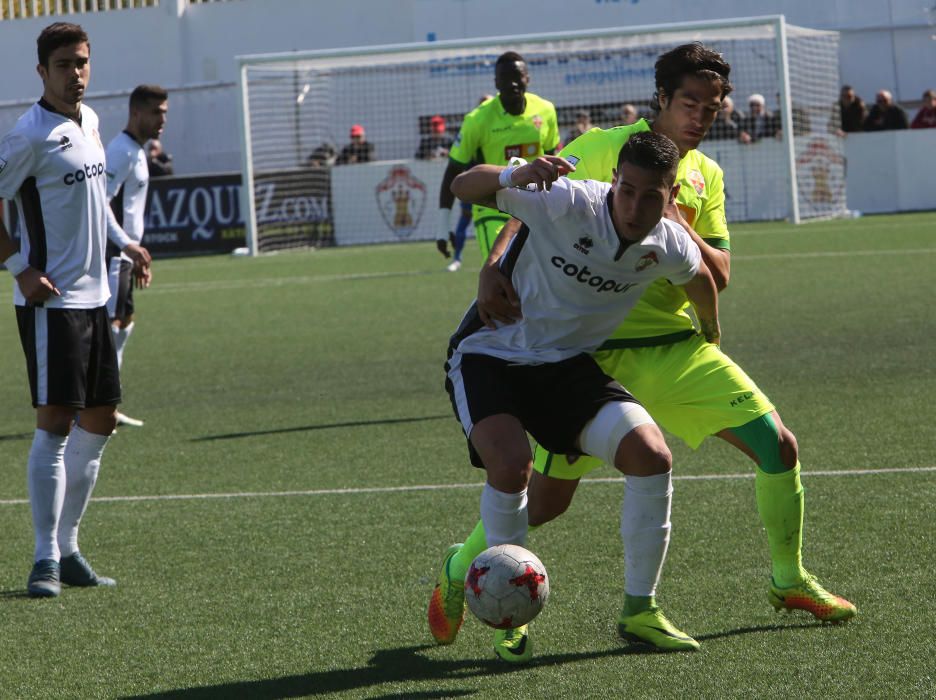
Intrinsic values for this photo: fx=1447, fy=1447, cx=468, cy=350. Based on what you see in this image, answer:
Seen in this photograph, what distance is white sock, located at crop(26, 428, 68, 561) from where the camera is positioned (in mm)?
5371

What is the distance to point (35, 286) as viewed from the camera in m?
5.33

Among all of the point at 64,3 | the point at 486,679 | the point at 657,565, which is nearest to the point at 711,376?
the point at 657,565

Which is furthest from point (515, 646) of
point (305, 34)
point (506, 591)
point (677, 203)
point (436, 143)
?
point (305, 34)

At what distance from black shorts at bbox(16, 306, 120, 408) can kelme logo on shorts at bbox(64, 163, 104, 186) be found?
494 millimetres

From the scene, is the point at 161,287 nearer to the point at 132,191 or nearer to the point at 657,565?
the point at 132,191

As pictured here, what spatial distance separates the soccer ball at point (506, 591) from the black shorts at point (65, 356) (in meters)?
2.00

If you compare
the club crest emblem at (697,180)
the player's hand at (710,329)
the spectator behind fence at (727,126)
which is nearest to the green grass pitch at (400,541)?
the player's hand at (710,329)

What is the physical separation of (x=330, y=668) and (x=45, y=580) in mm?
1519

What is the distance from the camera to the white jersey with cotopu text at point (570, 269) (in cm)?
430

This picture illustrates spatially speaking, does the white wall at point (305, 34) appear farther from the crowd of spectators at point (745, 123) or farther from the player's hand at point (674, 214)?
the player's hand at point (674, 214)

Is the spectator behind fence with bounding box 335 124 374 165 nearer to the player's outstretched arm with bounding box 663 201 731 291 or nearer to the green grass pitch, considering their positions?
the green grass pitch

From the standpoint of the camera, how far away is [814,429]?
305 inches

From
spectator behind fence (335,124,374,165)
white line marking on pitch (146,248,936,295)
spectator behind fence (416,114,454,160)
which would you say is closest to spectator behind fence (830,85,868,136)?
spectator behind fence (416,114,454,160)

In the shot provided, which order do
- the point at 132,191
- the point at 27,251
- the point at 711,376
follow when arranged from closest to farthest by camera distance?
the point at 711,376
the point at 27,251
the point at 132,191
